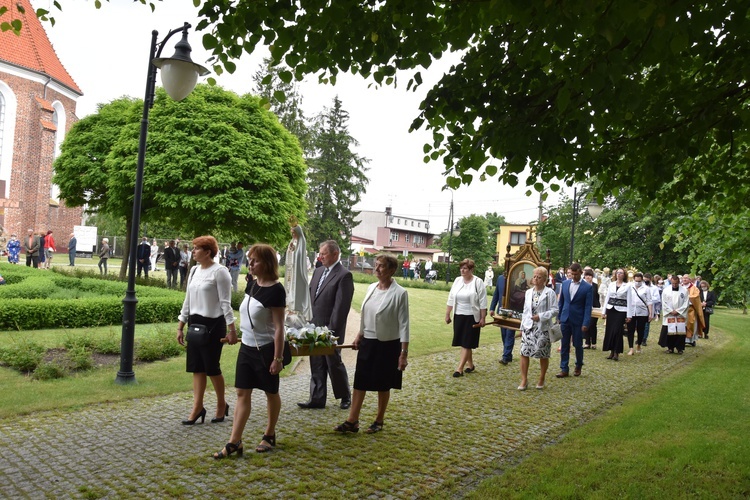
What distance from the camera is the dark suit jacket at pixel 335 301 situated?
7406mm

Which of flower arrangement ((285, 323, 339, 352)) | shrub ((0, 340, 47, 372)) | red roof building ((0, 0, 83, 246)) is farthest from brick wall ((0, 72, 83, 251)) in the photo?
flower arrangement ((285, 323, 339, 352))

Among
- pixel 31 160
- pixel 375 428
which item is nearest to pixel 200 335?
pixel 375 428

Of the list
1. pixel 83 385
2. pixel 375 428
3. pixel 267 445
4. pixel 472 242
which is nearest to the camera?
pixel 267 445

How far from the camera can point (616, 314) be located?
560 inches

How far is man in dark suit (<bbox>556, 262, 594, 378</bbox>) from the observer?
38.4 feet

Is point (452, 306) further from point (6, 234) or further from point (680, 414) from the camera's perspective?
point (6, 234)

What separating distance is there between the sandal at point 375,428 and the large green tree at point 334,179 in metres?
49.9

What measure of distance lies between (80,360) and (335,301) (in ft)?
14.2

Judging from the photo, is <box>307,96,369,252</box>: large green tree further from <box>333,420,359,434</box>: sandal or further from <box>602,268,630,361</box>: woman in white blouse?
<box>333,420,359,434</box>: sandal

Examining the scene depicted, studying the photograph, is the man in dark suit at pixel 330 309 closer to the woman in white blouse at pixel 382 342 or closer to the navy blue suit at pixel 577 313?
the woman in white blouse at pixel 382 342

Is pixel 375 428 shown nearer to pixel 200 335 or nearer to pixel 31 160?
pixel 200 335

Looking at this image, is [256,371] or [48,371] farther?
[48,371]

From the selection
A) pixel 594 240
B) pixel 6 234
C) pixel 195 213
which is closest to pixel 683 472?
pixel 195 213

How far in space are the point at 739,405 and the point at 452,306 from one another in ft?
15.1
